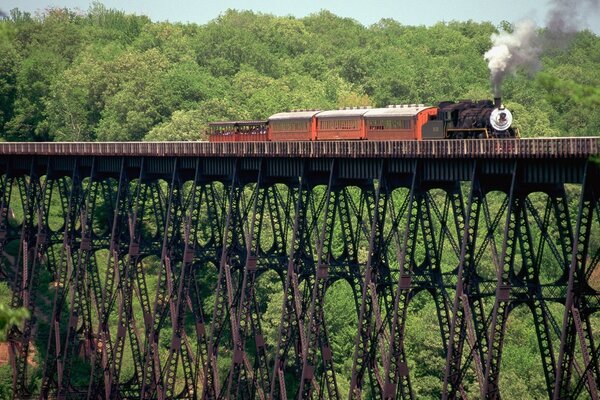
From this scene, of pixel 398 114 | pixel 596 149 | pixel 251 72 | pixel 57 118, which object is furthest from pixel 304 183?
pixel 251 72

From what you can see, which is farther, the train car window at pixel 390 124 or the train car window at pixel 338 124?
the train car window at pixel 338 124

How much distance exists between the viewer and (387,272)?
51750 mm

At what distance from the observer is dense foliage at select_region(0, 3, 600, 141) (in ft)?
365

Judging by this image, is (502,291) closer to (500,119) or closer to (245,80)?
(500,119)

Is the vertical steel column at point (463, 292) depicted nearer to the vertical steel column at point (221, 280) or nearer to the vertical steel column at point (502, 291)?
the vertical steel column at point (502, 291)

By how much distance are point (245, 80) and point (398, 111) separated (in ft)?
227

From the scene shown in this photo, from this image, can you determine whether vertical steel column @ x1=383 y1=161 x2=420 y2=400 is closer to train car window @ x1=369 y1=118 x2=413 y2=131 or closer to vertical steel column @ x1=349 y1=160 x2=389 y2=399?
vertical steel column @ x1=349 y1=160 x2=389 y2=399

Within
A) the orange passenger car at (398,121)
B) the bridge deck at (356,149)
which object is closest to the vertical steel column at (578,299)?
the bridge deck at (356,149)

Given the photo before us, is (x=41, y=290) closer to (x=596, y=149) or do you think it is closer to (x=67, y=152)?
(x=67, y=152)

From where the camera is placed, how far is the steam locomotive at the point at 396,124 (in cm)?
4928

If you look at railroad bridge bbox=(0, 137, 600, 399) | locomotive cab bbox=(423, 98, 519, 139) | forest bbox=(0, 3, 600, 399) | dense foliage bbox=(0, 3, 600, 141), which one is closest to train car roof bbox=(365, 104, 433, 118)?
locomotive cab bbox=(423, 98, 519, 139)

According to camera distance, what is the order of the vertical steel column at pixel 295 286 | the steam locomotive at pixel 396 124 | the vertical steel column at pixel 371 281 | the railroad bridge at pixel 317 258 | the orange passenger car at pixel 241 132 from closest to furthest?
the railroad bridge at pixel 317 258
the steam locomotive at pixel 396 124
the vertical steel column at pixel 371 281
the vertical steel column at pixel 295 286
the orange passenger car at pixel 241 132

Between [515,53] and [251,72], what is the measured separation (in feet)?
230

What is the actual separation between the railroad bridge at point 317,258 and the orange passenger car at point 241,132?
7.32 feet
